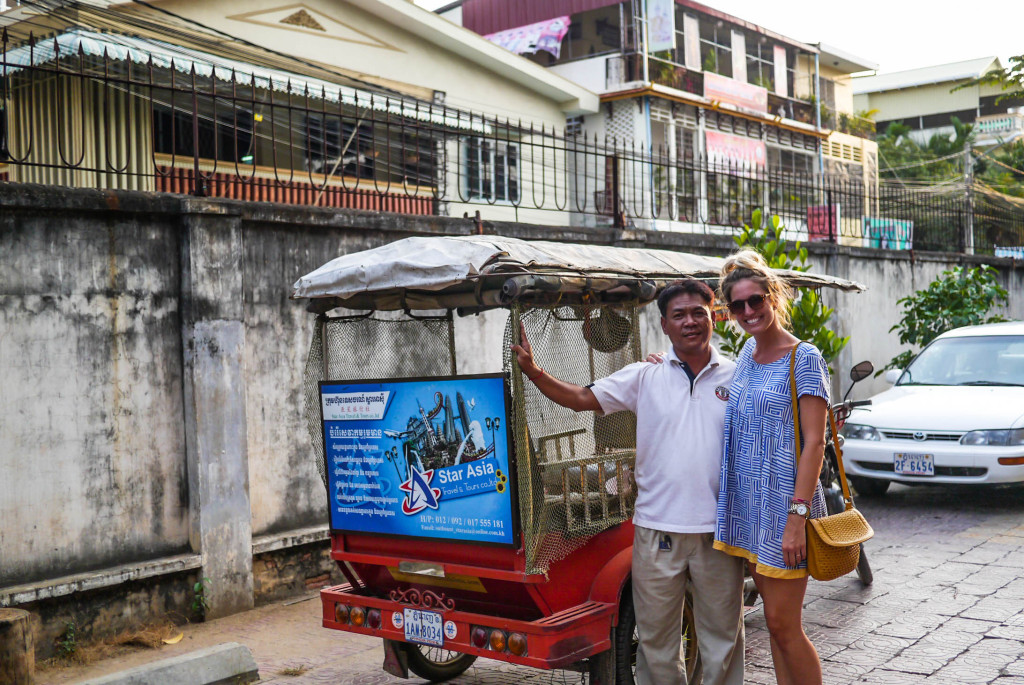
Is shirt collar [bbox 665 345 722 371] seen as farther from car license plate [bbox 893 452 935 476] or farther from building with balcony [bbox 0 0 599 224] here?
car license plate [bbox 893 452 935 476]

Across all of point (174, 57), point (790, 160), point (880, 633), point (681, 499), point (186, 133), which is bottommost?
point (880, 633)

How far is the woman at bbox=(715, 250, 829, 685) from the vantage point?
11.5ft

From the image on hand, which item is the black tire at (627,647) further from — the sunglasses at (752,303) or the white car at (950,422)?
the white car at (950,422)

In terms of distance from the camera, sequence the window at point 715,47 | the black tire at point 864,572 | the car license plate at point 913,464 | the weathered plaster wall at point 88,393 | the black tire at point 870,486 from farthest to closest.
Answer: the window at point 715,47 → the black tire at point 870,486 → the car license plate at point 913,464 → the black tire at point 864,572 → the weathered plaster wall at point 88,393

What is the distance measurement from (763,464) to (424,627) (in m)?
1.67

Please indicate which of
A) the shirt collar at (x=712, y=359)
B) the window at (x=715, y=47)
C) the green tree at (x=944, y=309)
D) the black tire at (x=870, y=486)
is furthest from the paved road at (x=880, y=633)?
the window at (x=715, y=47)

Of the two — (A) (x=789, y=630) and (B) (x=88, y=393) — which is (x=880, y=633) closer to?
(A) (x=789, y=630)

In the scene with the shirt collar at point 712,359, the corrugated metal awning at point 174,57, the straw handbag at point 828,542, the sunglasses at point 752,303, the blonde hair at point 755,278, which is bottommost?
the straw handbag at point 828,542

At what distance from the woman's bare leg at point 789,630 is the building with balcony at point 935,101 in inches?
1722

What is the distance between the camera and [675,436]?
3777 mm

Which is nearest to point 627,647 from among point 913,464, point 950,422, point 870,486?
point 913,464

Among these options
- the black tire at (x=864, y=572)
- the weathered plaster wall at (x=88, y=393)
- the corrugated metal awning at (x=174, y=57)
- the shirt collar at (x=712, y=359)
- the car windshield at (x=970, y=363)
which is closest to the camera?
the shirt collar at (x=712, y=359)

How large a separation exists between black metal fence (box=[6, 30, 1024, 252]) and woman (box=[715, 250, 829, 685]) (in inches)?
163

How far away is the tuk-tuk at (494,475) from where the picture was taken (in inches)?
155
